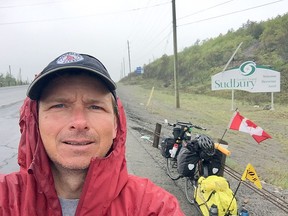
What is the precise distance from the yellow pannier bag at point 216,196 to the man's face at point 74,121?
3.10 m

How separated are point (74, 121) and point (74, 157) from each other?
0.18 meters

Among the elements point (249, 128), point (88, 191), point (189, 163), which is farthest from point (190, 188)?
point (88, 191)

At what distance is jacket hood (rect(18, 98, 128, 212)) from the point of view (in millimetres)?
1836

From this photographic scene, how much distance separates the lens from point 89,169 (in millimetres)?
1850

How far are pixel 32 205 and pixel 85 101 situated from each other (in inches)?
22.6

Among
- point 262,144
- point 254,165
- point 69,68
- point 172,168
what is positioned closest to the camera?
point 69,68

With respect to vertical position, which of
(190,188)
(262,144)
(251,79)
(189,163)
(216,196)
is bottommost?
(262,144)

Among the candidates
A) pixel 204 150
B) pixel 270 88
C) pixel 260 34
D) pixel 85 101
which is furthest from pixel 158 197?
pixel 260 34

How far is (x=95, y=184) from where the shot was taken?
1840 millimetres

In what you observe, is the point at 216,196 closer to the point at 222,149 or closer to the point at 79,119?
the point at 222,149

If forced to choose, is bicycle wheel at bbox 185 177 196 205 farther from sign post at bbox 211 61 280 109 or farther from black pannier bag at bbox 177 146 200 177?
sign post at bbox 211 61 280 109

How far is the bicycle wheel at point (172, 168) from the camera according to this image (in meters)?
7.33

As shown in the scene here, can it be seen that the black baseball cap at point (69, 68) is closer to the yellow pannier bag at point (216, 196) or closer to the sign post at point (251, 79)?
the yellow pannier bag at point (216, 196)

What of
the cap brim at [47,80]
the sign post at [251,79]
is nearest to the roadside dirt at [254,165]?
the cap brim at [47,80]
